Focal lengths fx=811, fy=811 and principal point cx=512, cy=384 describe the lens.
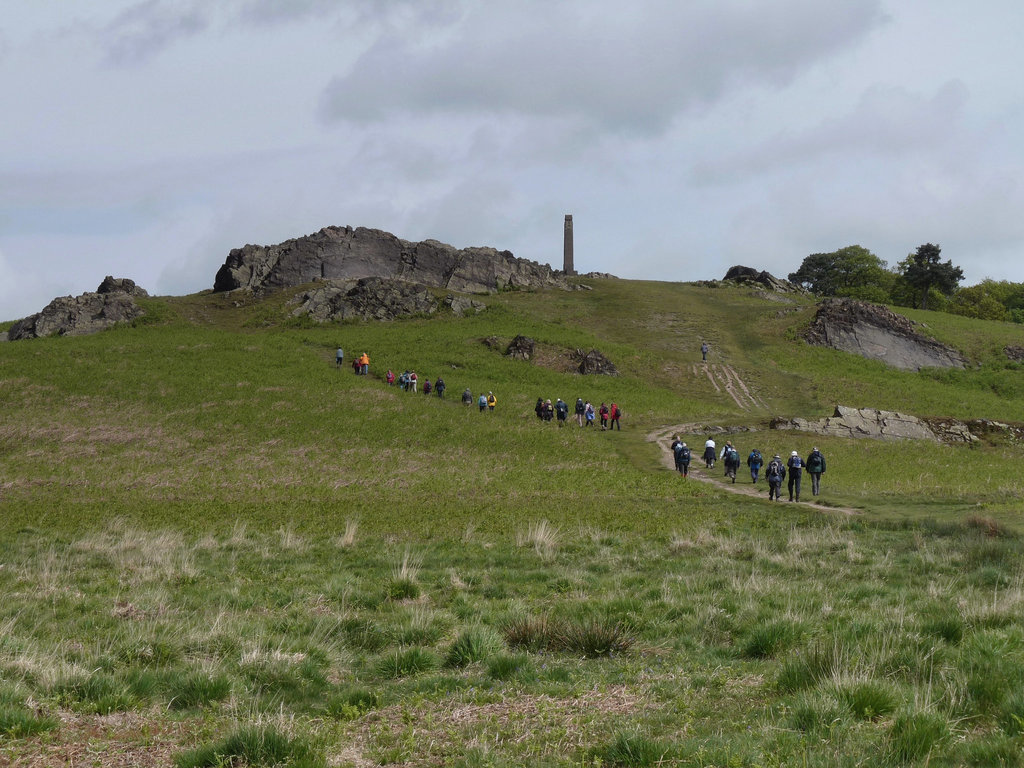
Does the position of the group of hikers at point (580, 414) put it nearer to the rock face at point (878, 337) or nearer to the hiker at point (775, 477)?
the hiker at point (775, 477)

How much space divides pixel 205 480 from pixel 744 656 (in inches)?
1214

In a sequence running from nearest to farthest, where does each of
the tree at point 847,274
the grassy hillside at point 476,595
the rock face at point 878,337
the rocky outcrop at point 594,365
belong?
the grassy hillside at point 476,595, the rocky outcrop at point 594,365, the rock face at point 878,337, the tree at point 847,274

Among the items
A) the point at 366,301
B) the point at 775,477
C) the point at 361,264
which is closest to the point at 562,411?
the point at 775,477

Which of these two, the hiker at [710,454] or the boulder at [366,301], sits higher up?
the boulder at [366,301]

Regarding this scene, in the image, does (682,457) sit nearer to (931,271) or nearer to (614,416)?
(614,416)

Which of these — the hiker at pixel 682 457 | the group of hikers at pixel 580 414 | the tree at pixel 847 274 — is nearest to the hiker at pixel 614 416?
the group of hikers at pixel 580 414

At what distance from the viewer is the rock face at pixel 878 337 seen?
7969 cm

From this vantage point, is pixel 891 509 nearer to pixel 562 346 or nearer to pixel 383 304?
pixel 562 346

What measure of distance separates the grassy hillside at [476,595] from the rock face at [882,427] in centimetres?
245

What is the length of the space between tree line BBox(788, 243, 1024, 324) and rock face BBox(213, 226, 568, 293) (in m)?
54.9

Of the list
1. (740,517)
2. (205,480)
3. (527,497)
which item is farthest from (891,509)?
(205,480)

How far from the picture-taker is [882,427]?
5062 cm

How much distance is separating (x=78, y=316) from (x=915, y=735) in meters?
88.6

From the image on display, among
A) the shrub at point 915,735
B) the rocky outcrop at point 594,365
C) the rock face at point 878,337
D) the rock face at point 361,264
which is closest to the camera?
the shrub at point 915,735
